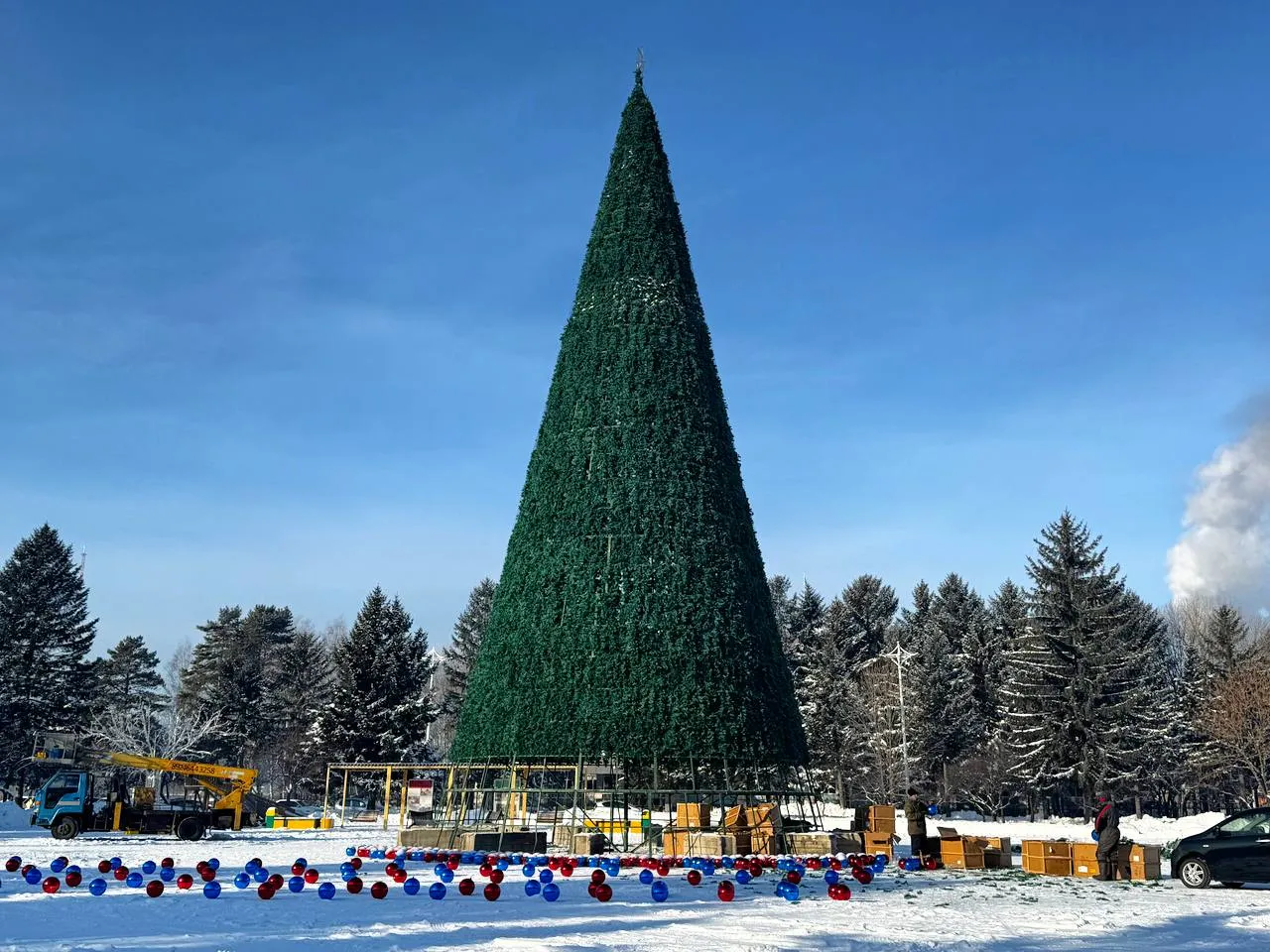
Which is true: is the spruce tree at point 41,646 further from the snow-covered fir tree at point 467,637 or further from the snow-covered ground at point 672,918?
the snow-covered ground at point 672,918

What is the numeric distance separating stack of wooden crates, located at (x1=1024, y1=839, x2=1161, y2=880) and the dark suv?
61cm

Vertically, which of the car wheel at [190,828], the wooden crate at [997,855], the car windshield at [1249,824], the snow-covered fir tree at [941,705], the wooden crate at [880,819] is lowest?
the car wheel at [190,828]

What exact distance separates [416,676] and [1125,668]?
108 ft

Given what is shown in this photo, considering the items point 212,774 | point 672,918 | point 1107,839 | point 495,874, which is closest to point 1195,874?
point 1107,839

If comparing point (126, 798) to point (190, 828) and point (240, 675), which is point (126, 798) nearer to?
point (190, 828)

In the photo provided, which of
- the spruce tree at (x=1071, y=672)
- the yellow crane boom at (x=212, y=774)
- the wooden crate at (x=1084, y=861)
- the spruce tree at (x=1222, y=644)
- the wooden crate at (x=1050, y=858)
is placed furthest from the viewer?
the spruce tree at (x=1222, y=644)

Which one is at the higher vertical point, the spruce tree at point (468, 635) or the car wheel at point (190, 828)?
the spruce tree at point (468, 635)

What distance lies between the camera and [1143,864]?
1622cm

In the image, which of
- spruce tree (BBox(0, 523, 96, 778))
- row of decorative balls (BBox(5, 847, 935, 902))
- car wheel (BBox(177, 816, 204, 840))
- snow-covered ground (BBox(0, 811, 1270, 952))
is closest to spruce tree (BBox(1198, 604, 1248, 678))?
snow-covered ground (BBox(0, 811, 1270, 952))

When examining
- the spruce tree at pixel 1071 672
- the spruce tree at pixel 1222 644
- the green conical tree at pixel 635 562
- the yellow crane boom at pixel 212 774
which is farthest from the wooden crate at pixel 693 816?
the spruce tree at pixel 1222 644

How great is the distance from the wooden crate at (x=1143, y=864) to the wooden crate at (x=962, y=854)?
91.0 inches

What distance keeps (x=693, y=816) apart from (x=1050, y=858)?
6.20 metres

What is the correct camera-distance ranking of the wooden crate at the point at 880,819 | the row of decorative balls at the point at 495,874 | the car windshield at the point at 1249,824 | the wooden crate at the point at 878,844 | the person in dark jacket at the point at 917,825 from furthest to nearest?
the wooden crate at the point at 880,819 → the wooden crate at the point at 878,844 → the person in dark jacket at the point at 917,825 → the car windshield at the point at 1249,824 → the row of decorative balls at the point at 495,874

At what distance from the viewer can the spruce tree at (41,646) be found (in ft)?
162
